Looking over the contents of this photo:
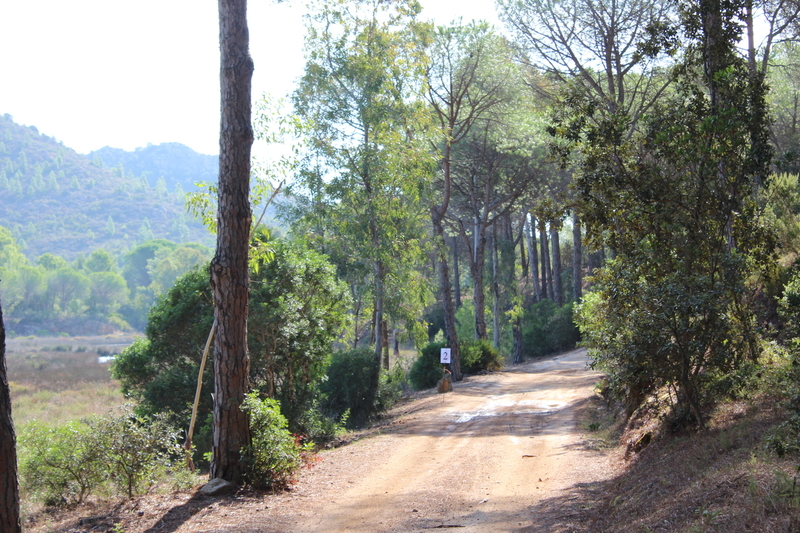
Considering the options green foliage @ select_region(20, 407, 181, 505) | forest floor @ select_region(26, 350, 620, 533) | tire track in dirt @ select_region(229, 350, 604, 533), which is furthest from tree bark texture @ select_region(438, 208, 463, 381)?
green foliage @ select_region(20, 407, 181, 505)

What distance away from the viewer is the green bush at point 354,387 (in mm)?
18016

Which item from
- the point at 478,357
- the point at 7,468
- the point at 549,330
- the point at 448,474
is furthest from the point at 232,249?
the point at 549,330

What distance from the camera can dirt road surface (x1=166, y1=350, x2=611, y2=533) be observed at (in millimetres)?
7354

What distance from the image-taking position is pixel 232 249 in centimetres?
909

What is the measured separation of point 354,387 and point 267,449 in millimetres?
9309

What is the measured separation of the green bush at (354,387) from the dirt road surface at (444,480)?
1.73 m

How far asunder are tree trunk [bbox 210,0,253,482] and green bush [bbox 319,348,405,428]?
8.46 m

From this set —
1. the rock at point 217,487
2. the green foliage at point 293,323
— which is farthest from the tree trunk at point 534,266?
the rock at point 217,487

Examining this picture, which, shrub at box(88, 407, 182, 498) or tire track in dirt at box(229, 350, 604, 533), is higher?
shrub at box(88, 407, 182, 498)

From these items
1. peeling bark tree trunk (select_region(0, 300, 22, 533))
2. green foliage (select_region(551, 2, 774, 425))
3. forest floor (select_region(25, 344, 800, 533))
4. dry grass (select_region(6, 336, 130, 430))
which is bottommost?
dry grass (select_region(6, 336, 130, 430))

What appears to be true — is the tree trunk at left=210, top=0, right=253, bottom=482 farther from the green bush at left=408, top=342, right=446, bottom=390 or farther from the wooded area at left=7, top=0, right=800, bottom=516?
the green bush at left=408, top=342, right=446, bottom=390

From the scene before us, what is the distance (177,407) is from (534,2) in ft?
56.3

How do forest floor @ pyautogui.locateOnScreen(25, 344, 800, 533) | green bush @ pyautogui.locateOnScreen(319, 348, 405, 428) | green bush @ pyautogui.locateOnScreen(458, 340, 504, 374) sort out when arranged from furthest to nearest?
green bush @ pyautogui.locateOnScreen(458, 340, 504, 374)
green bush @ pyautogui.locateOnScreen(319, 348, 405, 428)
forest floor @ pyautogui.locateOnScreen(25, 344, 800, 533)

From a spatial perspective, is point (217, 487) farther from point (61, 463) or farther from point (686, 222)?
point (686, 222)
